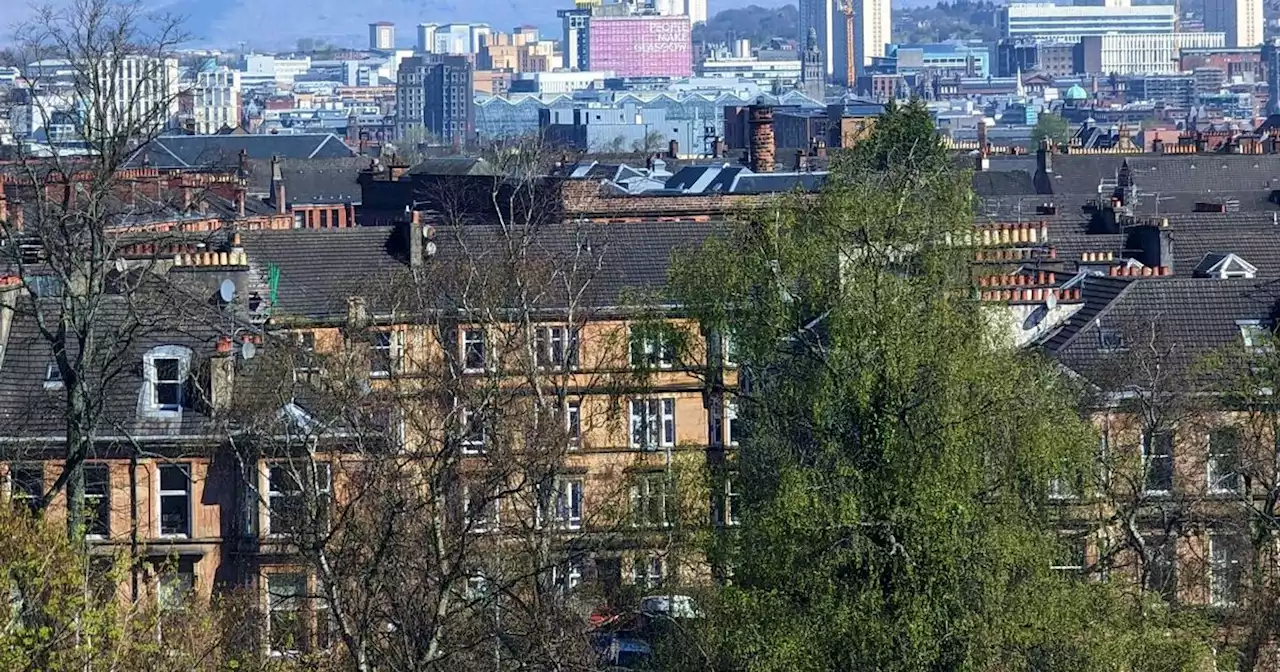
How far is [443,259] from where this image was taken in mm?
36438

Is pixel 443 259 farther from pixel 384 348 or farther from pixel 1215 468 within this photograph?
pixel 1215 468

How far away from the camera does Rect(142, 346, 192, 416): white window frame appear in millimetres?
30375

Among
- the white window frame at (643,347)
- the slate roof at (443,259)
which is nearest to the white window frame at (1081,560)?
the white window frame at (643,347)

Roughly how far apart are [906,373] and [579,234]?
15621 millimetres

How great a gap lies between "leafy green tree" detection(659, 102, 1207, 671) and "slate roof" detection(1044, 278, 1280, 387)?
6.87 m

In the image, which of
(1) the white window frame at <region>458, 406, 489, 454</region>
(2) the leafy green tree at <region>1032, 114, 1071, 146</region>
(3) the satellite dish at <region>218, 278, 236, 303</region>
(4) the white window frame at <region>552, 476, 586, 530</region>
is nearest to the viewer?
(1) the white window frame at <region>458, 406, 489, 454</region>

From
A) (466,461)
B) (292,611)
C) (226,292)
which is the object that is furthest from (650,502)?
(226,292)

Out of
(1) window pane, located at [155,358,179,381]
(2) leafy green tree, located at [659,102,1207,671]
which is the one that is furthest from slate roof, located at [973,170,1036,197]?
(2) leafy green tree, located at [659,102,1207,671]

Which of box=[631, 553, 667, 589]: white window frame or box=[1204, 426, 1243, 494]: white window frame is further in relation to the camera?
box=[1204, 426, 1243, 494]: white window frame

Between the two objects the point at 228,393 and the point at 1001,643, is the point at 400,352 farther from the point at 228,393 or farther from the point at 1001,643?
the point at 1001,643

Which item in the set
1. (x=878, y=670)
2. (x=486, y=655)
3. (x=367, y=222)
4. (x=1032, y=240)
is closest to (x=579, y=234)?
(x=1032, y=240)

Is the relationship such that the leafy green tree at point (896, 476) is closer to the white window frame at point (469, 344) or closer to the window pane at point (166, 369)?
the white window frame at point (469, 344)

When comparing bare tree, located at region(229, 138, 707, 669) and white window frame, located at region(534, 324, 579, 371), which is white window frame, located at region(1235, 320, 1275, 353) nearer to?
bare tree, located at region(229, 138, 707, 669)

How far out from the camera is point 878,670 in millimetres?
21359
